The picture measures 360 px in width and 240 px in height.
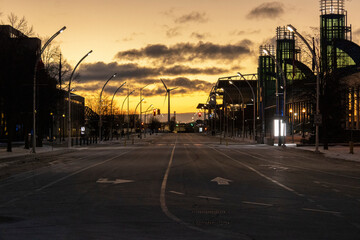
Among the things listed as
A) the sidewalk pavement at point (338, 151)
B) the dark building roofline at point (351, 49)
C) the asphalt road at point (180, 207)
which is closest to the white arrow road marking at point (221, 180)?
the asphalt road at point (180, 207)

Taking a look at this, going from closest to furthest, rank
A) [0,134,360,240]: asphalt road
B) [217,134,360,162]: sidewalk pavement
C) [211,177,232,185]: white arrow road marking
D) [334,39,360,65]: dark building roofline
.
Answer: [0,134,360,240]: asphalt road, [211,177,232,185]: white arrow road marking, [217,134,360,162]: sidewalk pavement, [334,39,360,65]: dark building roofline

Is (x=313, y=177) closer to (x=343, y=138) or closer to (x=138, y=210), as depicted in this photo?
(x=138, y=210)

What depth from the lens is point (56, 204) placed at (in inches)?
490

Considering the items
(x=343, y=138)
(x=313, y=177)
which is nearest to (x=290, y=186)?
(x=313, y=177)

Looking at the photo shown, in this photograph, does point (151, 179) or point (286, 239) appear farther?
point (151, 179)

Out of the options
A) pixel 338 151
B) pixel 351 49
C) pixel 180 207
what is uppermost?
pixel 351 49

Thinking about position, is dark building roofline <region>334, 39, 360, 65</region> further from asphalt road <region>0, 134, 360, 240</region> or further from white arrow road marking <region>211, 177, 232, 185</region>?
white arrow road marking <region>211, 177, 232, 185</region>

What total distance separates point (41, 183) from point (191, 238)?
10583 mm

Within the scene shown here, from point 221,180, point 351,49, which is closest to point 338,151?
point 221,180

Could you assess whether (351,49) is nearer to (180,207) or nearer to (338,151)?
(338,151)

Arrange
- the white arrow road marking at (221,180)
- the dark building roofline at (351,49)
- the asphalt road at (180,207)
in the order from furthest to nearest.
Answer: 1. the dark building roofline at (351,49)
2. the white arrow road marking at (221,180)
3. the asphalt road at (180,207)

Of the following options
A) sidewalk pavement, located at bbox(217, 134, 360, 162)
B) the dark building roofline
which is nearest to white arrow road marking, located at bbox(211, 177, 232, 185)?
sidewalk pavement, located at bbox(217, 134, 360, 162)

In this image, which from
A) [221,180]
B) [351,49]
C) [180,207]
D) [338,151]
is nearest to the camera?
Answer: [180,207]

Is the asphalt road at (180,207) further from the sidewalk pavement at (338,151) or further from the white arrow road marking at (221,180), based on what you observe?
the sidewalk pavement at (338,151)
